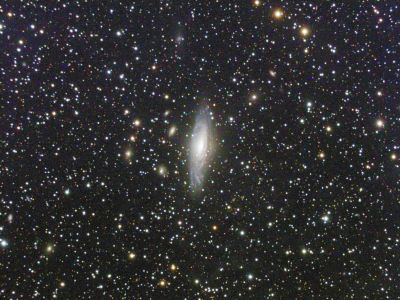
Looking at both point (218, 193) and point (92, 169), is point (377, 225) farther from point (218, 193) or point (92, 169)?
point (92, 169)

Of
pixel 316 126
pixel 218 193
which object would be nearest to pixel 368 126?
pixel 316 126

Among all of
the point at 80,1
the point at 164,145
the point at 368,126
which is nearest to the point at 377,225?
the point at 368,126

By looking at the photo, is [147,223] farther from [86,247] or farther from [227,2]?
[227,2]

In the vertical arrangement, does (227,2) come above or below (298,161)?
above
